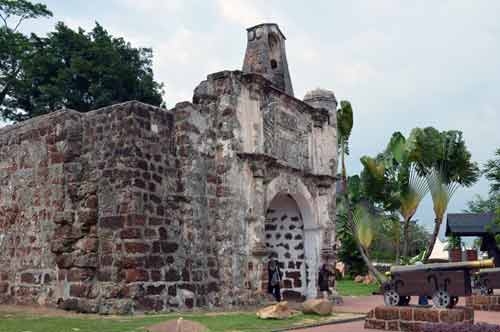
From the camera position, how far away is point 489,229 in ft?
66.0

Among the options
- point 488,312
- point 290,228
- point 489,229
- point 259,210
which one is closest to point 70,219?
point 259,210

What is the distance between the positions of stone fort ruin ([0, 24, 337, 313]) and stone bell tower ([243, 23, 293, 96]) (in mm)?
1915

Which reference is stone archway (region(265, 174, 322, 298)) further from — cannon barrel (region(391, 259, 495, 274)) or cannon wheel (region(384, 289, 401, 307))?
cannon barrel (region(391, 259, 495, 274))

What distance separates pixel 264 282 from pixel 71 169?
481 centimetres

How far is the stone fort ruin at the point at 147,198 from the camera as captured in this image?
10.6 metres

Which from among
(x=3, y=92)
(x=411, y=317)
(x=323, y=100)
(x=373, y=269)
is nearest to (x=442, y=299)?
(x=411, y=317)

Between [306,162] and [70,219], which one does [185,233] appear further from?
[306,162]

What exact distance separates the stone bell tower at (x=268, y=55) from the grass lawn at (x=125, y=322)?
7.72 m

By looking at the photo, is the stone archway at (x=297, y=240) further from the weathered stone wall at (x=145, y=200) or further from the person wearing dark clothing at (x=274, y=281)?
the person wearing dark clothing at (x=274, y=281)

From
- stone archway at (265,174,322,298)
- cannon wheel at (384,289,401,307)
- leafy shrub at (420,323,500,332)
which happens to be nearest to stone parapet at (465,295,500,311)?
stone archway at (265,174,322,298)

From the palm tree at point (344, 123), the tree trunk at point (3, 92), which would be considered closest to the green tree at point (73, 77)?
the tree trunk at point (3, 92)

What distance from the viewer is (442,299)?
28.0ft

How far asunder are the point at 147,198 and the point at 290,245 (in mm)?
5731

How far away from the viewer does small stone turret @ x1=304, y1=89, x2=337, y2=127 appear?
53.0 ft
